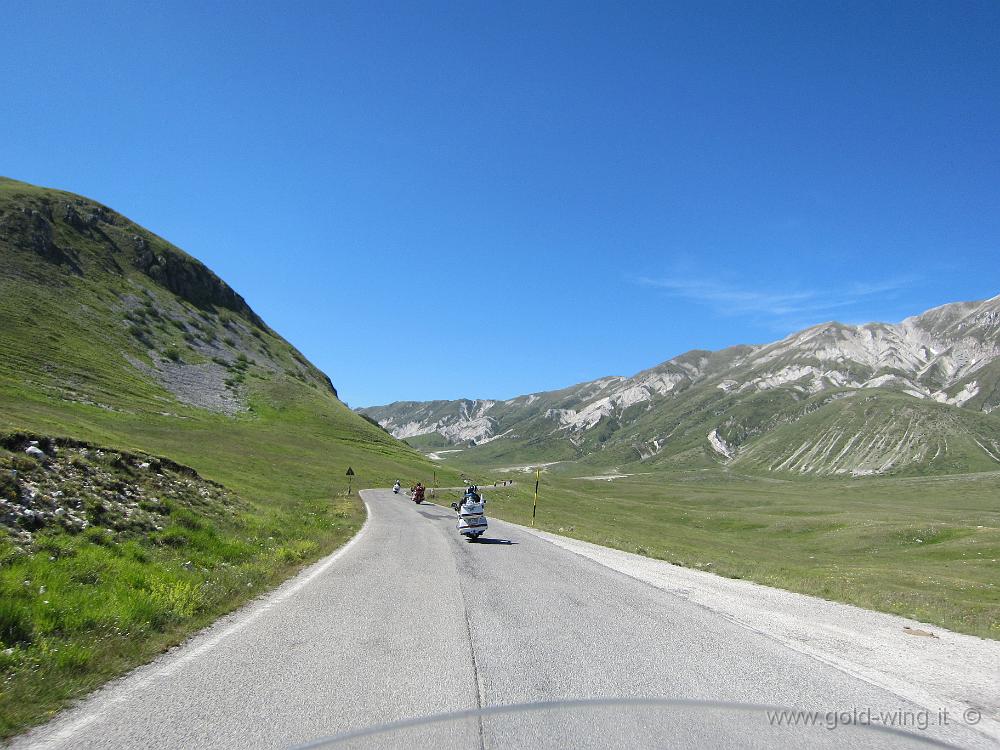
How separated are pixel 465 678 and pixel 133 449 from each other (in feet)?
70.9

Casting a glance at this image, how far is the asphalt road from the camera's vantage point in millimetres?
5625

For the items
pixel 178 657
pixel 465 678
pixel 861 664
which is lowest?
pixel 178 657

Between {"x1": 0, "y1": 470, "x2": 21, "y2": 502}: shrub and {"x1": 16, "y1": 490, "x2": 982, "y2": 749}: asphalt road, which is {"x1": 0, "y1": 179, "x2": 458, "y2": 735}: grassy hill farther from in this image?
{"x1": 16, "y1": 490, "x2": 982, "y2": 749}: asphalt road

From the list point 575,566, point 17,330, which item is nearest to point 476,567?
point 575,566

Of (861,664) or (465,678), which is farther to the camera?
(861,664)

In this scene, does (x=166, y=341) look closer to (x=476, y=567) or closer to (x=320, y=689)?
(x=476, y=567)

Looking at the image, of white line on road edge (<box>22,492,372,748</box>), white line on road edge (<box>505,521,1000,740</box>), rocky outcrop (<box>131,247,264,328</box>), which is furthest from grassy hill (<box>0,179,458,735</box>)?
white line on road edge (<box>505,521,1000,740</box>)

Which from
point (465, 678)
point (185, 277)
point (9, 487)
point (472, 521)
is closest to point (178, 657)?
point (465, 678)

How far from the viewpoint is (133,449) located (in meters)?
23.5

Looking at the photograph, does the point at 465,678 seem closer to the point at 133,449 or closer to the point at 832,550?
the point at 133,449

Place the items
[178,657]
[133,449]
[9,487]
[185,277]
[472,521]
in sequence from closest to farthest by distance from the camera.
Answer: [178,657]
[9,487]
[133,449]
[472,521]
[185,277]

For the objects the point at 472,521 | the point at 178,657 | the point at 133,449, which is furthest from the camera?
the point at 472,521

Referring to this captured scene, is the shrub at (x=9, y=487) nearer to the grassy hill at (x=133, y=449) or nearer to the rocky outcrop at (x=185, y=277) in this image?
the grassy hill at (x=133, y=449)

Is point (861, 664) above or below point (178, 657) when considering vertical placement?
A: above
